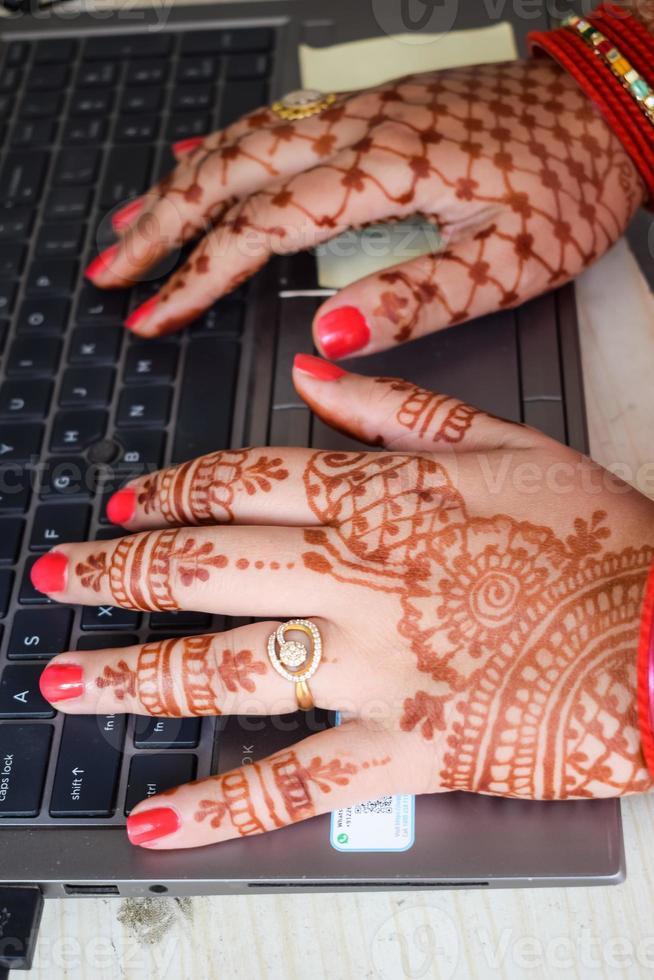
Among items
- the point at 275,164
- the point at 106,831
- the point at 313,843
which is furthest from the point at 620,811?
the point at 275,164

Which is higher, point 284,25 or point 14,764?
point 284,25

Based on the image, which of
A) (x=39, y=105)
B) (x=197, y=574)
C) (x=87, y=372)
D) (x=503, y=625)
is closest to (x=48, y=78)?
(x=39, y=105)

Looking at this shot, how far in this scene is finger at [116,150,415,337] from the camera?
0.71 meters

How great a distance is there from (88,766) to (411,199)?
0.46 metres

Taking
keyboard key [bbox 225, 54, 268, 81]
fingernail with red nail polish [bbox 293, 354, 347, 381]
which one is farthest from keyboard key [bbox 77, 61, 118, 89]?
fingernail with red nail polish [bbox 293, 354, 347, 381]

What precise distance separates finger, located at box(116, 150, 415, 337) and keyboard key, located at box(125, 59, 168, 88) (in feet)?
0.72

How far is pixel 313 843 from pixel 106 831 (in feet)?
0.39

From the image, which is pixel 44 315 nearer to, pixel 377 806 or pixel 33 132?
pixel 33 132

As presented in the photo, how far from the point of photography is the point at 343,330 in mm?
642

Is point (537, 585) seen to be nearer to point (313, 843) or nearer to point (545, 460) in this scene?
point (545, 460)

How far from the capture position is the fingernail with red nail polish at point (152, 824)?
532 mm

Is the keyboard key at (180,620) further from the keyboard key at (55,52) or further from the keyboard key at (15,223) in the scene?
the keyboard key at (55,52)

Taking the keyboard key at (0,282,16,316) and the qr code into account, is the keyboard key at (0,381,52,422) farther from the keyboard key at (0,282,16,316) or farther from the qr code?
the qr code

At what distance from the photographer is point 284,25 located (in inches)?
35.3
